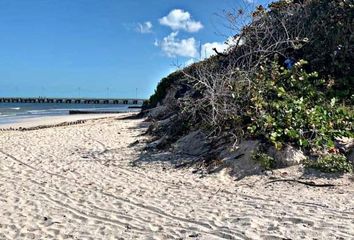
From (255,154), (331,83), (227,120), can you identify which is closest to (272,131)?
(255,154)

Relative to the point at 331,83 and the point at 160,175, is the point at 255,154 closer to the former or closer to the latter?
the point at 160,175

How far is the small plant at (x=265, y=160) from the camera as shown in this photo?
852 centimetres

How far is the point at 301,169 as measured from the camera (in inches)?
328

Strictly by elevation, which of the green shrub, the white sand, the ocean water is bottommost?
the white sand

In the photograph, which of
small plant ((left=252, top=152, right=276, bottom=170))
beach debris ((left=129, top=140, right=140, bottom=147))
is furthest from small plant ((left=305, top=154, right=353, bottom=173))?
beach debris ((left=129, top=140, right=140, bottom=147))

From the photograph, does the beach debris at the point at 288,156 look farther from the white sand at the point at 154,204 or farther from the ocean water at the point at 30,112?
the ocean water at the point at 30,112

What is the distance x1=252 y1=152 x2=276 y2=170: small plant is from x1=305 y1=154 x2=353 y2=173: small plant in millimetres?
651

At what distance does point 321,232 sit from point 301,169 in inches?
133

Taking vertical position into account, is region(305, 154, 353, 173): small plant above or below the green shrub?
below

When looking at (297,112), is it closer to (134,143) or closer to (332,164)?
(332,164)

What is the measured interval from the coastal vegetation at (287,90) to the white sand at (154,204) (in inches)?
45.2

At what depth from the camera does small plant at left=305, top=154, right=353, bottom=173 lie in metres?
8.09

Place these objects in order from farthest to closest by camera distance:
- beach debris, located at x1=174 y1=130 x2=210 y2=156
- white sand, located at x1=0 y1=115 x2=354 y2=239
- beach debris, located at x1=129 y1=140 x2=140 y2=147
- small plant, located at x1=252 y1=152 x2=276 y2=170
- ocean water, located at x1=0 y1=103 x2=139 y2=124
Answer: ocean water, located at x1=0 y1=103 x2=139 y2=124
beach debris, located at x1=129 y1=140 x2=140 y2=147
beach debris, located at x1=174 y1=130 x2=210 y2=156
small plant, located at x1=252 y1=152 x2=276 y2=170
white sand, located at x1=0 y1=115 x2=354 y2=239

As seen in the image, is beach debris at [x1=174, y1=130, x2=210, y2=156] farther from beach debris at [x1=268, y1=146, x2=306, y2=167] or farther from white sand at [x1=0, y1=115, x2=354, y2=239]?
beach debris at [x1=268, y1=146, x2=306, y2=167]
